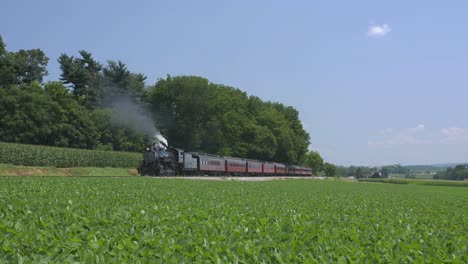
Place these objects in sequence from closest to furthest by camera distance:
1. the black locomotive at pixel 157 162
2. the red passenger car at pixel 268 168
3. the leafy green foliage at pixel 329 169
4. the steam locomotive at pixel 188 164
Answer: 1. the black locomotive at pixel 157 162
2. the steam locomotive at pixel 188 164
3. the red passenger car at pixel 268 168
4. the leafy green foliage at pixel 329 169

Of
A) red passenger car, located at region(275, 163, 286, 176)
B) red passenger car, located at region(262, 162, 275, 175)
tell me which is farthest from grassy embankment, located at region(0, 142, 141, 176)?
red passenger car, located at region(275, 163, 286, 176)

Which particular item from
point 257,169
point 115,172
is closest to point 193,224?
point 115,172

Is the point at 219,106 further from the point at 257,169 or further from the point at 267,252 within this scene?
the point at 267,252

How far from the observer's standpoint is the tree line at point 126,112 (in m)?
59.5

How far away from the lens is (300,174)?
109 meters

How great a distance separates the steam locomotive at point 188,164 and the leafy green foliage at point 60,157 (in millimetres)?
7376

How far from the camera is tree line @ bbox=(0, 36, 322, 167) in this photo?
59.5m

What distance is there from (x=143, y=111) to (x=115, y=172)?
35093 mm

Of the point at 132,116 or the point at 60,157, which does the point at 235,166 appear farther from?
the point at 60,157

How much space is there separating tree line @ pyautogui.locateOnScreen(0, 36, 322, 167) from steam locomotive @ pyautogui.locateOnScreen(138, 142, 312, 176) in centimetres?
815

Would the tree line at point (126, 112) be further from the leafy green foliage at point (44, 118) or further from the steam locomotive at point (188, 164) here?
the steam locomotive at point (188, 164)

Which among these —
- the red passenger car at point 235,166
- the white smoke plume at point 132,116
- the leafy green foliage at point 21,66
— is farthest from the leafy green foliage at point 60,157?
the leafy green foliage at point 21,66

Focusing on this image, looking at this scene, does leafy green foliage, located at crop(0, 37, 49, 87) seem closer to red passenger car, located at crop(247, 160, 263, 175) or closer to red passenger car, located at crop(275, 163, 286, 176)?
red passenger car, located at crop(247, 160, 263, 175)

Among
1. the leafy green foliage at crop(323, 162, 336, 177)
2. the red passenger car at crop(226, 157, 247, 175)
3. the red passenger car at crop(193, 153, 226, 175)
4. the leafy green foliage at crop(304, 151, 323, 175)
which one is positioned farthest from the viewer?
the leafy green foliage at crop(323, 162, 336, 177)
